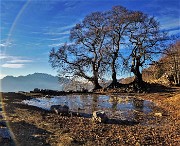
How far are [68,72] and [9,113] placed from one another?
23.7 m

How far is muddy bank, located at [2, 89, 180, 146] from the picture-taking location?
36.9 ft

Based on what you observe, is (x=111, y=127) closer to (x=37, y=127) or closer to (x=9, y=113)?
(x=37, y=127)

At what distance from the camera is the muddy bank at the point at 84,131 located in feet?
36.9

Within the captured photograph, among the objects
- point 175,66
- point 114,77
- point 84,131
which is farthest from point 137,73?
point 84,131

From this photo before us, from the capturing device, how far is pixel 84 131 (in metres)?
12.7

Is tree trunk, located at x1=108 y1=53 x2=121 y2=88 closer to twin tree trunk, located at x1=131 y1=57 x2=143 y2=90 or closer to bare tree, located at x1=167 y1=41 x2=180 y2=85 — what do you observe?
twin tree trunk, located at x1=131 y1=57 x2=143 y2=90

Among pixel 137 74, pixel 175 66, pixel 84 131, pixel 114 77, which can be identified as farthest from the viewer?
pixel 175 66

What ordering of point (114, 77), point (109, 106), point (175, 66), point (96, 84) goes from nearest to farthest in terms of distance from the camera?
point (109, 106) < point (114, 77) < point (96, 84) < point (175, 66)

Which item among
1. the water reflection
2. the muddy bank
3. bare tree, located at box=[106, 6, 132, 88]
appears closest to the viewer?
the muddy bank

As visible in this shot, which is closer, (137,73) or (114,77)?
(137,73)

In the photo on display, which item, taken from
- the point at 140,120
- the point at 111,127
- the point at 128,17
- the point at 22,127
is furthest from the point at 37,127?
the point at 128,17

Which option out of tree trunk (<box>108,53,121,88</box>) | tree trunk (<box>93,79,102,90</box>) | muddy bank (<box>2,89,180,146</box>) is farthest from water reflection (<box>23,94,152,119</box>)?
tree trunk (<box>93,79,102,90</box>)

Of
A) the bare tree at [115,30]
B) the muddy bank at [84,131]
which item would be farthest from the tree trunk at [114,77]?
the muddy bank at [84,131]

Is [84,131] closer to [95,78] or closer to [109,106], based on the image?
[109,106]
